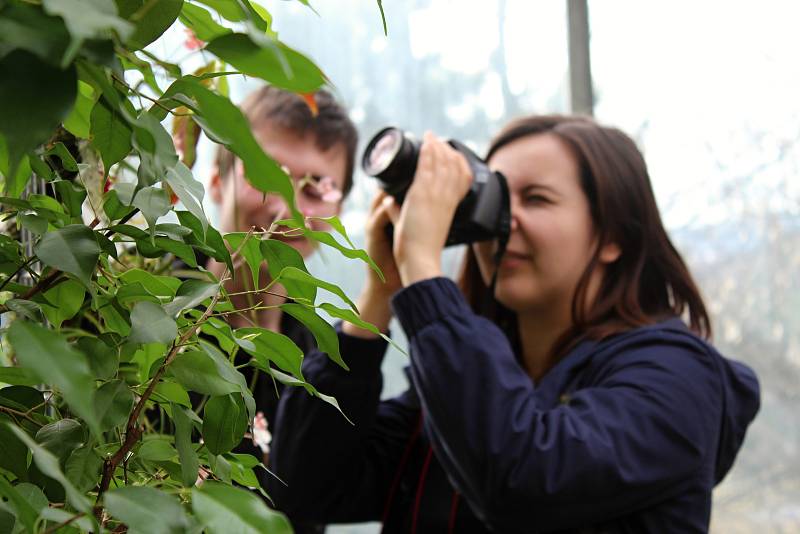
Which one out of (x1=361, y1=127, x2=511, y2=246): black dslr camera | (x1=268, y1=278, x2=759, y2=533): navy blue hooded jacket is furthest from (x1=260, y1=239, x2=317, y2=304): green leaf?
(x1=361, y1=127, x2=511, y2=246): black dslr camera

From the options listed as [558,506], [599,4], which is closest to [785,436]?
[599,4]

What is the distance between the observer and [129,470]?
0.97 feet

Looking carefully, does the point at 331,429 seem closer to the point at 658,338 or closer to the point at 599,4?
the point at 658,338

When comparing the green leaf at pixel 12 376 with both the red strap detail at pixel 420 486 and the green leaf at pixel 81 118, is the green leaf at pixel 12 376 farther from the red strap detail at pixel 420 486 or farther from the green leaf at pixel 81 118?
the red strap detail at pixel 420 486

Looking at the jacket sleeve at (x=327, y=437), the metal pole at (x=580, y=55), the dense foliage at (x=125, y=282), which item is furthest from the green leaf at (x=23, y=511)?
the metal pole at (x=580, y=55)

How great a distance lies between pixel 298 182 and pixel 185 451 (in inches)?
33.4

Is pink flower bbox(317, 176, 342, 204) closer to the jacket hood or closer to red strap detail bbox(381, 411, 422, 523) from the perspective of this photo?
red strap detail bbox(381, 411, 422, 523)

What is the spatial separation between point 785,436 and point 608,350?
3.16ft

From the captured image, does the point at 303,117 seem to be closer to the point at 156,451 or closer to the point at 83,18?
the point at 156,451

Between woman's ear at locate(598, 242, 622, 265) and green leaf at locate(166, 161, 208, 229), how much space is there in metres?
0.82

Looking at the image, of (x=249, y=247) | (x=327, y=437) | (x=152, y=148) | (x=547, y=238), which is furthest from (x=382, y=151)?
(x=152, y=148)

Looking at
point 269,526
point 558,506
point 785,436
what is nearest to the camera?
point 269,526

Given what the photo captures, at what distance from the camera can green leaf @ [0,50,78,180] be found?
163mm

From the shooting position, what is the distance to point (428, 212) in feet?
3.09
